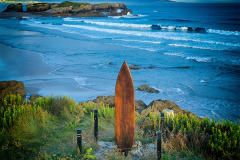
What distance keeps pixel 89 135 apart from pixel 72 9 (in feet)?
244

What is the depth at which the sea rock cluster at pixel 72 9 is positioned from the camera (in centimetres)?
7425

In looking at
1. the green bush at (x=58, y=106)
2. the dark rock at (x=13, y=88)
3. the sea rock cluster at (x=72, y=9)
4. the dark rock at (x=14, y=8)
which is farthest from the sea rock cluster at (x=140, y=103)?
the dark rock at (x=14, y=8)

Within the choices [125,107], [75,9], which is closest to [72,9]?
[75,9]

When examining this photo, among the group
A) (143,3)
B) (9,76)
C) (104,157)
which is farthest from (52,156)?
(143,3)

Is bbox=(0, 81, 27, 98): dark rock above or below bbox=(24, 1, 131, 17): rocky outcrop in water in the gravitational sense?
below

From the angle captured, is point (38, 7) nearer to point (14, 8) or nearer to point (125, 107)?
point (14, 8)

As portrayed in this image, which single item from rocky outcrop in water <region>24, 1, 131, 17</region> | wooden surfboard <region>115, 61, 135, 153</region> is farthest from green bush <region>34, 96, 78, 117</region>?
rocky outcrop in water <region>24, 1, 131, 17</region>

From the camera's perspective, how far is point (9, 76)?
52.5 feet

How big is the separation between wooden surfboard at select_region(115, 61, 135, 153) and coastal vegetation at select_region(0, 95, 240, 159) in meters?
0.42

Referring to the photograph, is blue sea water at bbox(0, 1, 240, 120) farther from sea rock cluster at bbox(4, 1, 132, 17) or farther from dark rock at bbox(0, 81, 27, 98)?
sea rock cluster at bbox(4, 1, 132, 17)

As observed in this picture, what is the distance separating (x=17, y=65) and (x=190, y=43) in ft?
56.8

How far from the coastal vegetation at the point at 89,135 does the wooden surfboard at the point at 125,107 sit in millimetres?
417

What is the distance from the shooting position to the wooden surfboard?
5965 mm

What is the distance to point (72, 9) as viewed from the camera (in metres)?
78.1
